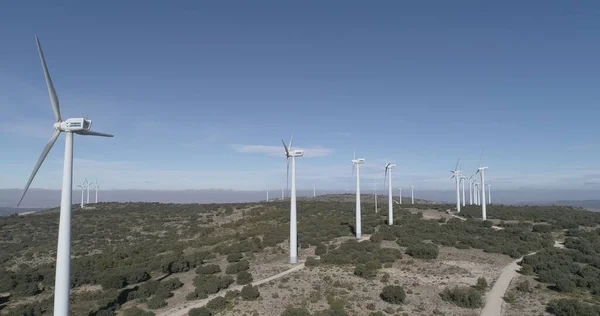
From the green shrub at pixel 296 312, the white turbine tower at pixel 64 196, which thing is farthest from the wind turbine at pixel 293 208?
the white turbine tower at pixel 64 196

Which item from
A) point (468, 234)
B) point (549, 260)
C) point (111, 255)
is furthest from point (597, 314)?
point (111, 255)

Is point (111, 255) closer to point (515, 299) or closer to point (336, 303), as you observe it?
point (336, 303)

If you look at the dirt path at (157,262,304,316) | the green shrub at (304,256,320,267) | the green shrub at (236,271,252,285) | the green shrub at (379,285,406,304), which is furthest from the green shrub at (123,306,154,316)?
the green shrub at (379,285,406,304)

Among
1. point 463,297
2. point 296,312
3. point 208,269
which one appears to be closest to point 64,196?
point 296,312

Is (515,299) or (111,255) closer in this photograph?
(515,299)

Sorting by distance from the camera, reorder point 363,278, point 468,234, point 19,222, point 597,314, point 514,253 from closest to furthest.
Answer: point 597,314 → point 363,278 → point 514,253 → point 468,234 → point 19,222

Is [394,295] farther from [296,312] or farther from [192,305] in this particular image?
[192,305]

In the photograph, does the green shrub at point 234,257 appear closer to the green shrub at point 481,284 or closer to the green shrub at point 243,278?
the green shrub at point 243,278
